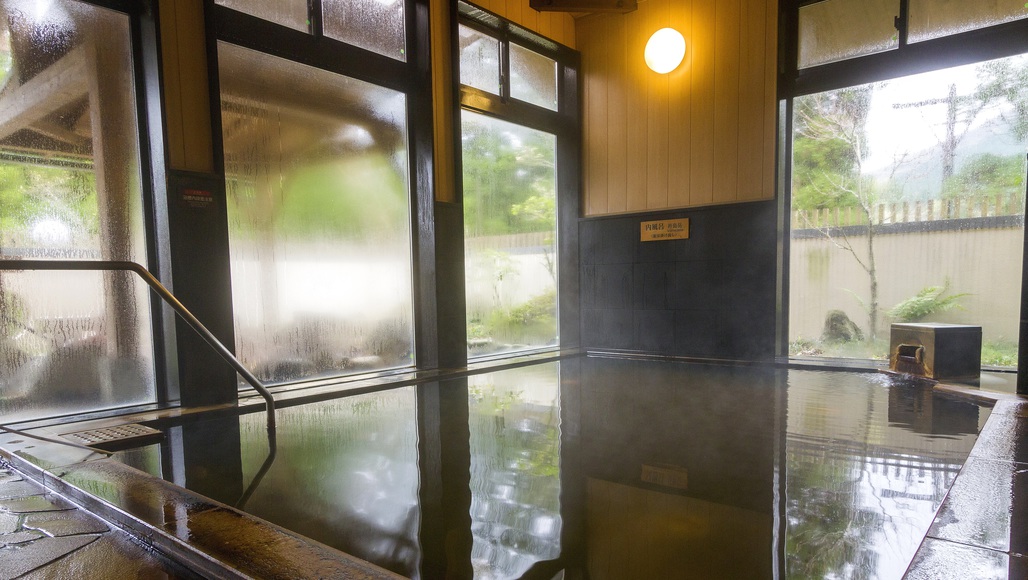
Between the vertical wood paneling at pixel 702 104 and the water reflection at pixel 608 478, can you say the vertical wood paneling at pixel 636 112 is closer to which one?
the vertical wood paneling at pixel 702 104

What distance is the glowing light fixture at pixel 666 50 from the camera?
496 cm

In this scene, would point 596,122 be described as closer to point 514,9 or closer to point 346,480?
point 514,9

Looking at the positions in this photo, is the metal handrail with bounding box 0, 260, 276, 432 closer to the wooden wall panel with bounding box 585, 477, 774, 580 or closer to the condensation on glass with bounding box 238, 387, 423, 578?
the condensation on glass with bounding box 238, 387, 423, 578

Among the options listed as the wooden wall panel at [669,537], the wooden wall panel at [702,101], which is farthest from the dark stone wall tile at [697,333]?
the wooden wall panel at [669,537]

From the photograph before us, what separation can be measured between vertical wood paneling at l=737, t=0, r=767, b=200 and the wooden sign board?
56cm

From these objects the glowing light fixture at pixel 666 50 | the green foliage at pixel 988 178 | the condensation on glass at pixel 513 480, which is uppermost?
the glowing light fixture at pixel 666 50

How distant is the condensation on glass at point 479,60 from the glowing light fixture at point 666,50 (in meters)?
1.44

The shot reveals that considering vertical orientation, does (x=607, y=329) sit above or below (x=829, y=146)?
below

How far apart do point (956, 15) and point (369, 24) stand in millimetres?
4275

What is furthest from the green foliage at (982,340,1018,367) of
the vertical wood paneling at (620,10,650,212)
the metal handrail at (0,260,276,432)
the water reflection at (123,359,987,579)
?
the metal handrail at (0,260,276,432)

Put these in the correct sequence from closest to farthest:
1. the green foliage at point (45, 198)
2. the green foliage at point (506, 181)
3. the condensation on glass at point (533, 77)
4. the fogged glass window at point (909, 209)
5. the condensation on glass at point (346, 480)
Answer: the condensation on glass at point (346, 480) < the green foliage at point (45, 198) < the fogged glass window at point (909, 209) < the green foliage at point (506, 181) < the condensation on glass at point (533, 77)

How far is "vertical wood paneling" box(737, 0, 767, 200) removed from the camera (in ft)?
15.1

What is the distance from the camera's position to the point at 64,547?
136 centimetres

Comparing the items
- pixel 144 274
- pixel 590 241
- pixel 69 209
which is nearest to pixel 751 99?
pixel 590 241
